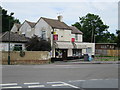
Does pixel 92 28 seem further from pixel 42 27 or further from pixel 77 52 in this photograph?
pixel 42 27

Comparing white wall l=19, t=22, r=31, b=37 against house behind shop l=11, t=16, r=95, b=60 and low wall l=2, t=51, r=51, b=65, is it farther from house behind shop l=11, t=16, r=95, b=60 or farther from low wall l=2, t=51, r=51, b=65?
low wall l=2, t=51, r=51, b=65

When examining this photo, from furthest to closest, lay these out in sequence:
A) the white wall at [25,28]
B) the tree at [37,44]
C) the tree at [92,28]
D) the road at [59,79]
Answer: the tree at [92,28]
the white wall at [25,28]
the tree at [37,44]
the road at [59,79]

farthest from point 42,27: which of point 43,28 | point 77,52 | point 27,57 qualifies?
point 27,57

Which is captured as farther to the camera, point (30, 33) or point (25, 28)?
point (25, 28)

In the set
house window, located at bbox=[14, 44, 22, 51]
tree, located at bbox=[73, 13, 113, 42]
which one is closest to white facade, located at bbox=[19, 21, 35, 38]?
house window, located at bbox=[14, 44, 22, 51]

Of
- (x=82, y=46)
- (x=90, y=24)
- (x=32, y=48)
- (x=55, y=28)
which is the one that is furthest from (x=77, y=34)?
(x=90, y=24)

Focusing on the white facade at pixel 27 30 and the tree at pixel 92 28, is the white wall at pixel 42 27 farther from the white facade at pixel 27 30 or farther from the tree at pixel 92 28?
the tree at pixel 92 28

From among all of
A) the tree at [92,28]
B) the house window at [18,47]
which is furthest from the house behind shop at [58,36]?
the tree at [92,28]

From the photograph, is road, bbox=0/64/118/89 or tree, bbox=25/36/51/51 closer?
road, bbox=0/64/118/89

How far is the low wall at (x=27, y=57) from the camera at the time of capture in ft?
99.5

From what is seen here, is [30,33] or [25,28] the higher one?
[25,28]

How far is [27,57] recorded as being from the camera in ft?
101

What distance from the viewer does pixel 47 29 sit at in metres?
39.3

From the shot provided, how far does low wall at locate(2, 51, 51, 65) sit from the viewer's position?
30.3 meters
